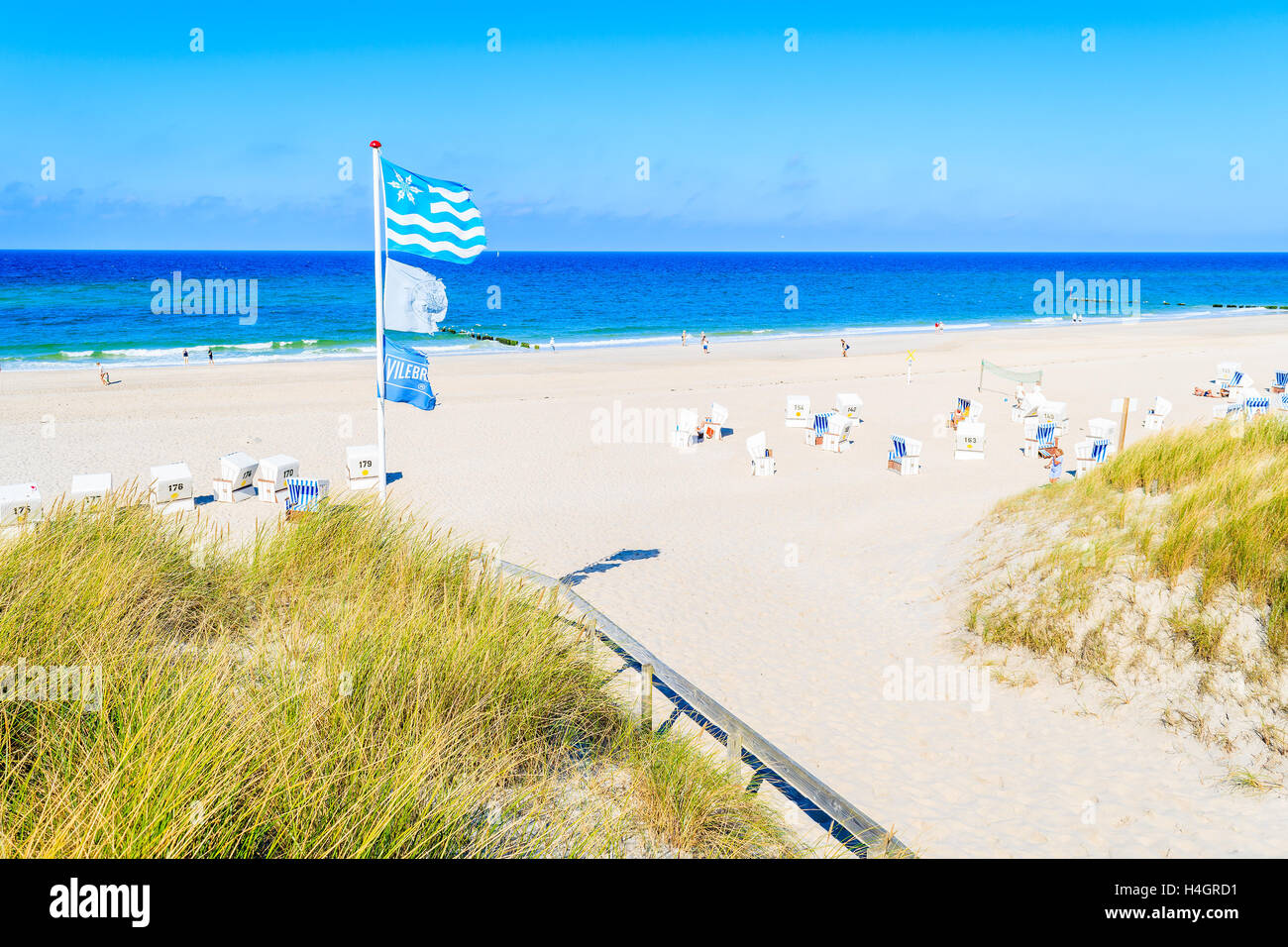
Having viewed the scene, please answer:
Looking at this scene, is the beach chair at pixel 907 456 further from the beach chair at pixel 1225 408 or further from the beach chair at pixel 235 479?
the beach chair at pixel 235 479

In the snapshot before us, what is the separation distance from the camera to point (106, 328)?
180ft

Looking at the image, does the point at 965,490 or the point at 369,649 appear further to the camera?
the point at 965,490

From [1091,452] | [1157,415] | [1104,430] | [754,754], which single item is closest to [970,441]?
[1091,452]

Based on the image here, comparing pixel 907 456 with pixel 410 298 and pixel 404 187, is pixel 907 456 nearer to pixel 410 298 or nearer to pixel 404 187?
pixel 410 298

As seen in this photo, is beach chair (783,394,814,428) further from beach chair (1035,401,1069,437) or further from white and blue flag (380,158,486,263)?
white and blue flag (380,158,486,263)

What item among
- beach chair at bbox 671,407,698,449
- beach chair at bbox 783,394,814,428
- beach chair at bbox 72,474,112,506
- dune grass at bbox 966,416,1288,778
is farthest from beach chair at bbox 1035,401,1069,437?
beach chair at bbox 72,474,112,506

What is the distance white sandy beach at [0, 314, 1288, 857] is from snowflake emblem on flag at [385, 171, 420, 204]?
4.72 meters

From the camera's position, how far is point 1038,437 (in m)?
19.6

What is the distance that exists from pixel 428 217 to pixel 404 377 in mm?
2028

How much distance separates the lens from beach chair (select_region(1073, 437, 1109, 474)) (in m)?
17.0

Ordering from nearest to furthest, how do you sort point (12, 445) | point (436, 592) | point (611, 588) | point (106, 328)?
point (436, 592), point (611, 588), point (12, 445), point (106, 328)
